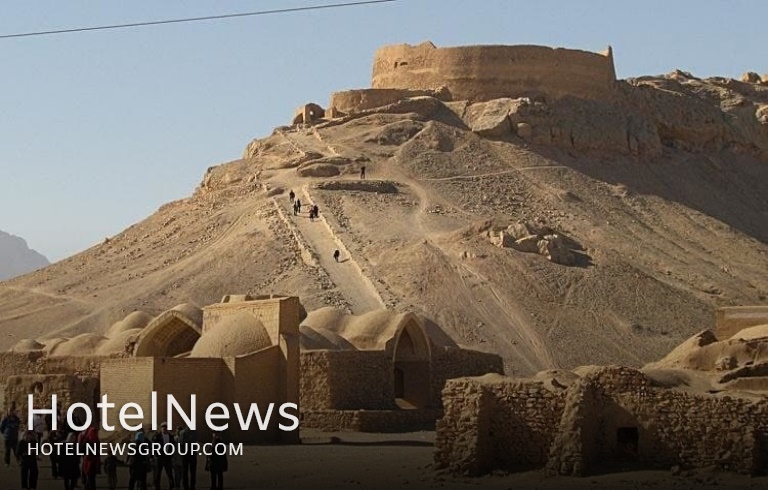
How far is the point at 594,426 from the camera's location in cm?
1656

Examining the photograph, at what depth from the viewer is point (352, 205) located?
47.6 m

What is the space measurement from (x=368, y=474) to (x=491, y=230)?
84.8 feet

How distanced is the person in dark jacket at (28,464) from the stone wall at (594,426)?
461cm

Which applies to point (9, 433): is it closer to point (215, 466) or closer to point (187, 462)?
point (187, 462)

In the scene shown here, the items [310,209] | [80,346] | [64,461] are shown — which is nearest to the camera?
[64,461]

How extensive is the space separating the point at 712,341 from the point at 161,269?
86.4ft

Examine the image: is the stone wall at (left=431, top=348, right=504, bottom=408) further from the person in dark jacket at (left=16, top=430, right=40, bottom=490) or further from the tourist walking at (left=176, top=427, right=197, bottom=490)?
Answer: the person in dark jacket at (left=16, top=430, right=40, bottom=490)

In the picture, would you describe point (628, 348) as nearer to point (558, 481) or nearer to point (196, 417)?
point (196, 417)


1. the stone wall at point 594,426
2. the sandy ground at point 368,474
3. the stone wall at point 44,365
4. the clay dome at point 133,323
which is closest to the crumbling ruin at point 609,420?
the stone wall at point 594,426

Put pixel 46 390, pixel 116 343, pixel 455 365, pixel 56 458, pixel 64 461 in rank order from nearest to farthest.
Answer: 1. pixel 64 461
2. pixel 56 458
3. pixel 46 390
4. pixel 116 343
5. pixel 455 365

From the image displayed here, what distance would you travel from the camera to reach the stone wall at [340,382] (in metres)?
26.5

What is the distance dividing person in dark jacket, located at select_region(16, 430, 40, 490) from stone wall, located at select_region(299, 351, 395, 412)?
978cm

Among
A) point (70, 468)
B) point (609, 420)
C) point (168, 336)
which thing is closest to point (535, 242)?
point (168, 336)

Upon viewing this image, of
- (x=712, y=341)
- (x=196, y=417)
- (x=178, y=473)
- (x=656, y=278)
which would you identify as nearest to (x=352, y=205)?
(x=656, y=278)
